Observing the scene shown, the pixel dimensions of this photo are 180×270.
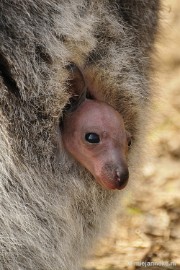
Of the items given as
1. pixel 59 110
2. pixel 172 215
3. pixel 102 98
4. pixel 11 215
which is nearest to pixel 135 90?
pixel 102 98

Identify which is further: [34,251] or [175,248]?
[175,248]

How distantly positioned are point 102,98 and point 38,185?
27 centimetres

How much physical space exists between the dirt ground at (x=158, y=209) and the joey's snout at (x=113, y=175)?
1.41 m

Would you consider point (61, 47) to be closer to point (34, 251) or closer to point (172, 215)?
point (34, 251)

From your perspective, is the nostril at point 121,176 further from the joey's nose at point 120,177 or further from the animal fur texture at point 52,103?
the animal fur texture at point 52,103

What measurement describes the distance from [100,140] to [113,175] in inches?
3.7

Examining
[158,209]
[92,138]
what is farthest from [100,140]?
[158,209]

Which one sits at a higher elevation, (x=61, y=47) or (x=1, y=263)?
(x=61, y=47)

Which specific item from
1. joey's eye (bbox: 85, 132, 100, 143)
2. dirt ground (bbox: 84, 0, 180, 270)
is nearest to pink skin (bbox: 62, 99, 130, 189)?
joey's eye (bbox: 85, 132, 100, 143)

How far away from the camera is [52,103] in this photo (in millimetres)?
1700

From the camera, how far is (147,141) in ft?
7.58

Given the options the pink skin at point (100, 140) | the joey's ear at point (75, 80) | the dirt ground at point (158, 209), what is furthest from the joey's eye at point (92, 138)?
the dirt ground at point (158, 209)

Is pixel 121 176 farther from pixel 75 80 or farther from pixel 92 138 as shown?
pixel 75 80

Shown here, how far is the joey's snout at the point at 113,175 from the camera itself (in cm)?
168
